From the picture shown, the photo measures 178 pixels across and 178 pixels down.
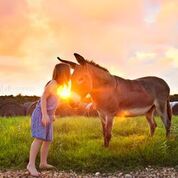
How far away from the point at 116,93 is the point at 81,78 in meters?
0.93

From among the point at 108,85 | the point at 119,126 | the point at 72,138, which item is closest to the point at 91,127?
the point at 119,126

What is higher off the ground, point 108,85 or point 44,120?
point 108,85

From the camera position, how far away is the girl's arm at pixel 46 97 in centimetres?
773

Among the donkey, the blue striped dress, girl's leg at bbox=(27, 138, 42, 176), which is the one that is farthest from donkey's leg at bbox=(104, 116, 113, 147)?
girl's leg at bbox=(27, 138, 42, 176)

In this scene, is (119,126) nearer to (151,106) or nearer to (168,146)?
(151,106)

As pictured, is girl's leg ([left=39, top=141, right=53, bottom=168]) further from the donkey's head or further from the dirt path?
the donkey's head

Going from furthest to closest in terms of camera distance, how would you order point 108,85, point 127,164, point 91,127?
point 91,127 → point 108,85 → point 127,164

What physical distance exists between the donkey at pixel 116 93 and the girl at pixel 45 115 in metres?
1.21

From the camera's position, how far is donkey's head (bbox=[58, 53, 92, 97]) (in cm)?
923

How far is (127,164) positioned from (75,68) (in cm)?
228

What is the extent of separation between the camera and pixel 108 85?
31.8ft

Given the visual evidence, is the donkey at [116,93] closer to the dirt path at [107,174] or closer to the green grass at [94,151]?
the green grass at [94,151]

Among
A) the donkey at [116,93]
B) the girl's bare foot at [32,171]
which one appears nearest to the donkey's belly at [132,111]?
the donkey at [116,93]

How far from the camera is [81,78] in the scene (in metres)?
9.29
